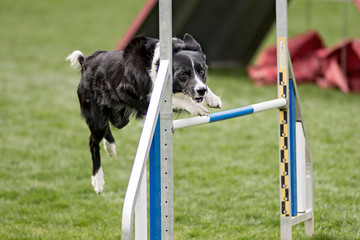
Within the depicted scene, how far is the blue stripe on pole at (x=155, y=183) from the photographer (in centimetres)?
272

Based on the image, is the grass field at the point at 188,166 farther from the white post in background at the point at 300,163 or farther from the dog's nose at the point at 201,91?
the dog's nose at the point at 201,91

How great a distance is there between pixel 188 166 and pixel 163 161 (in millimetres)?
3092

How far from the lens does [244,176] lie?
17.8 ft

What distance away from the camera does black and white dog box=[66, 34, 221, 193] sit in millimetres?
2844

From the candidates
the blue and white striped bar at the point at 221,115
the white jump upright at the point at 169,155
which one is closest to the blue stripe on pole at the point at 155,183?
the white jump upright at the point at 169,155

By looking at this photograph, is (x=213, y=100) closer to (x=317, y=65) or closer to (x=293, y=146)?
(x=293, y=146)

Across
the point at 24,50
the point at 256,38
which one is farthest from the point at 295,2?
the point at 24,50

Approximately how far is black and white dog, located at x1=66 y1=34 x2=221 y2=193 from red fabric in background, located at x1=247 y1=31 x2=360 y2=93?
20.1 ft

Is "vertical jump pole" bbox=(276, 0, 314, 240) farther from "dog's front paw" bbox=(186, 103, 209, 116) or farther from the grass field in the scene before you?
"dog's front paw" bbox=(186, 103, 209, 116)

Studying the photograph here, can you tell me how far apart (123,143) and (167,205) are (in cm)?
386

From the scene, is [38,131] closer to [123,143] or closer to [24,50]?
[123,143]

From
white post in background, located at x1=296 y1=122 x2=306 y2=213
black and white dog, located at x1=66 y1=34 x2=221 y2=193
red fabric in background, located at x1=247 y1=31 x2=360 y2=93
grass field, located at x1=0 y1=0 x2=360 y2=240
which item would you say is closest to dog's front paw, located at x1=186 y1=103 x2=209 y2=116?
black and white dog, located at x1=66 y1=34 x2=221 y2=193

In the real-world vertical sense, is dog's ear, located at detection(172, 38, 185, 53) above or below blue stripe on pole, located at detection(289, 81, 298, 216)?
above

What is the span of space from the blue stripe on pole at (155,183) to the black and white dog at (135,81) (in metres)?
0.26
